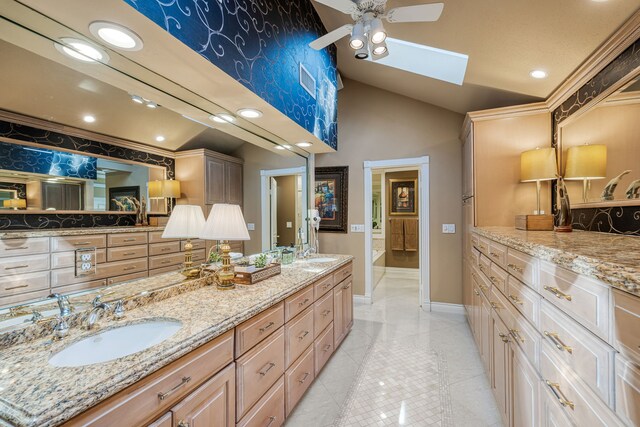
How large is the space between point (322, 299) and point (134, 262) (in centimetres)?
139

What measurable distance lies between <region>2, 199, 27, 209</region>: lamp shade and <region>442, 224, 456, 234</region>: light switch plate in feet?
12.8

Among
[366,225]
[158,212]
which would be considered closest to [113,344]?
[158,212]

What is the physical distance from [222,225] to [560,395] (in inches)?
66.5

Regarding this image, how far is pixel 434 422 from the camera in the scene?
71.0 inches

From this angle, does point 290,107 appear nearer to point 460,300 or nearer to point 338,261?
point 338,261

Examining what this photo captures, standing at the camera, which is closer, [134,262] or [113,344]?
[113,344]

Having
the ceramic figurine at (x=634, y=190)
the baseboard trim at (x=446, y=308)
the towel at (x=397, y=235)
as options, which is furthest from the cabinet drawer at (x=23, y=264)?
the towel at (x=397, y=235)

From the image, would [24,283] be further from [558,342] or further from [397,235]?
[397,235]

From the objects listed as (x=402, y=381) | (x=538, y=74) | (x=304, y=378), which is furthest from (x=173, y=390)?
(x=538, y=74)

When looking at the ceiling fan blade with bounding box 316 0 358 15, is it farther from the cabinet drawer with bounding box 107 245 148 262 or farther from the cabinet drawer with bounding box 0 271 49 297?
the cabinet drawer with bounding box 0 271 49 297

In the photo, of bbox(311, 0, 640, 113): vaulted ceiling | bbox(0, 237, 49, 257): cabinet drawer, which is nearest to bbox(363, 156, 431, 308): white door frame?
bbox(311, 0, 640, 113): vaulted ceiling

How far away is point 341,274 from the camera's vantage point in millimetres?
2816

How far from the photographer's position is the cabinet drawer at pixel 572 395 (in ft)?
2.50

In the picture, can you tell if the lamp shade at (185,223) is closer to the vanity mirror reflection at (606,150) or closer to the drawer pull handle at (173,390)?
the drawer pull handle at (173,390)
